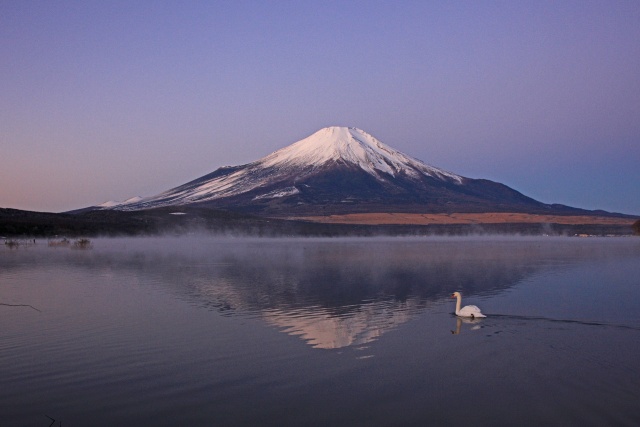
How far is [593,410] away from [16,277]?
24.5 metres

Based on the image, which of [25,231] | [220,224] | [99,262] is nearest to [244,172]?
[220,224]

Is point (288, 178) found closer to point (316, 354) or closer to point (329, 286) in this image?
point (329, 286)

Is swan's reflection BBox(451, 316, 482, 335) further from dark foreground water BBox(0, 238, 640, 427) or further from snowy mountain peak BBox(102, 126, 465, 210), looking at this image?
snowy mountain peak BBox(102, 126, 465, 210)

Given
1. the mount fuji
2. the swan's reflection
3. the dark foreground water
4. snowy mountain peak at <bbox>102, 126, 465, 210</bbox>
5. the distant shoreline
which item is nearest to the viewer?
the dark foreground water

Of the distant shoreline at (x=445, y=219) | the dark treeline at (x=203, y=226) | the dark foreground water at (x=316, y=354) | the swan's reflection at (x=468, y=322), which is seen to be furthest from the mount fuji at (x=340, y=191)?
the swan's reflection at (x=468, y=322)

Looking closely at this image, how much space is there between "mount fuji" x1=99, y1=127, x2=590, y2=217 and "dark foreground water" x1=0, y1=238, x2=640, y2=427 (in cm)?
10874

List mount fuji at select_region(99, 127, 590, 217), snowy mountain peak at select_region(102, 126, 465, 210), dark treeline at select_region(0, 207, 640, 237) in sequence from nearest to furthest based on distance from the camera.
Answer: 1. dark treeline at select_region(0, 207, 640, 237)
2. mount fuji at select_region(99, 127, 590, 217)
3. snowy mountain peak at select_region(102, 126, 465, 210)

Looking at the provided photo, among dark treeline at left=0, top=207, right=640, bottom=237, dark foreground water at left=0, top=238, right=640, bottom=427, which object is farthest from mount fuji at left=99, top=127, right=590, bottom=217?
dark foreground water at left=0, top=238, right=640, bottom=427

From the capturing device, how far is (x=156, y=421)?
337 inches

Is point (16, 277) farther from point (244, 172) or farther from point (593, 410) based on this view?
point (244, 172)

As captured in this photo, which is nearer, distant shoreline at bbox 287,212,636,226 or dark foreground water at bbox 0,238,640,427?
dark foreground water at bbox 0,238,640,427

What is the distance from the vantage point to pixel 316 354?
40.7 ft

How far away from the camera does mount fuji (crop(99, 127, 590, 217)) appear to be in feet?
474

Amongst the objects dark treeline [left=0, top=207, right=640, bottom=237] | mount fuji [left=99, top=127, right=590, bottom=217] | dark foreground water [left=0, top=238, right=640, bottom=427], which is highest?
mount fuji [left=99, top=127, right=590, bottom=217]
